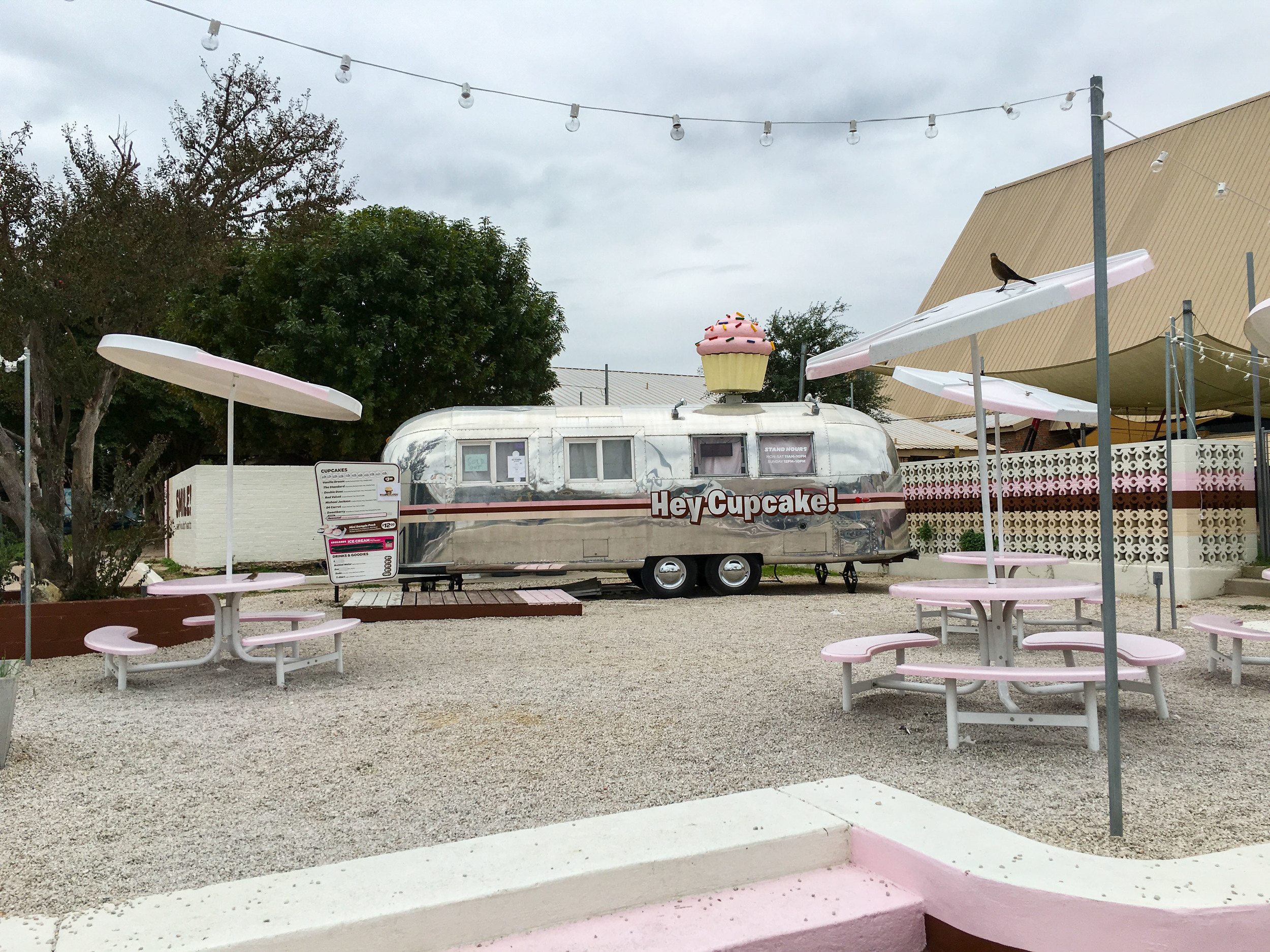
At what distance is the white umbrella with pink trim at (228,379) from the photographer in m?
6.31

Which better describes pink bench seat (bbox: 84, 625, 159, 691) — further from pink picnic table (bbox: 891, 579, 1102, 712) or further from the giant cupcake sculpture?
the giant cupcake sculpture

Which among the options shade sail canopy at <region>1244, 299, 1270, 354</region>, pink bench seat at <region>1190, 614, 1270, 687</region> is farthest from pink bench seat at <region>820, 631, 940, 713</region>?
shade sail canopy at <region>1244, 299, 1270, 354</region>

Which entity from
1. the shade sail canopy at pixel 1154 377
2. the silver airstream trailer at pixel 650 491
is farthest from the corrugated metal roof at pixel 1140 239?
the silver airstream trailer at pixel 650 491

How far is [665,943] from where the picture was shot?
2.87 meters

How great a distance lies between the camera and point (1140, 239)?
79.5 feet

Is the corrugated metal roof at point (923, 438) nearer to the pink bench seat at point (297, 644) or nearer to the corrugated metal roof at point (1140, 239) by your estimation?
the corrugated metal roof at point (1140, 239)

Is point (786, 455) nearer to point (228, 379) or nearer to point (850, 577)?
point (850, 577)

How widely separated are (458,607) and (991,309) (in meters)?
7.12

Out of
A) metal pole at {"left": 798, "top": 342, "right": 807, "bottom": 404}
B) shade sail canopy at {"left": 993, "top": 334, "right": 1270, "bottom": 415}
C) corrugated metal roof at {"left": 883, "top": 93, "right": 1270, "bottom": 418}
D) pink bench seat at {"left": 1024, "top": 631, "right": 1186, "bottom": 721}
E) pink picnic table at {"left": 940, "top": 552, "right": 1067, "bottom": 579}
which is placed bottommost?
pink bench seat at {"left": 1024, "top": 631, "right": 1186, "bottom": 721}

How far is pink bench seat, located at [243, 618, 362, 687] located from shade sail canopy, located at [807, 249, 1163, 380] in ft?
12.5

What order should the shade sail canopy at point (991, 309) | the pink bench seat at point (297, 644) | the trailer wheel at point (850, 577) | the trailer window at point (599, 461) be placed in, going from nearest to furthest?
the shade sail canopy at point (991, 309)
the pink bench seat at point (297, 644)
the trailer window at point (599, 461)
the trailer wheel at point (850, 577)

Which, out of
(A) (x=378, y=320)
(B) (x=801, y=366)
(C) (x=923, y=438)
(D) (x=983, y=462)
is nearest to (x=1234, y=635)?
(D) (x=983, y=462)

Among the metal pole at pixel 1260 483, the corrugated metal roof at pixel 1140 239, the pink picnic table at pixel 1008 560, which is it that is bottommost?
the pink picnic table at pixel 1008 560

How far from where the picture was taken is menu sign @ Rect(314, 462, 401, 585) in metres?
11.5
